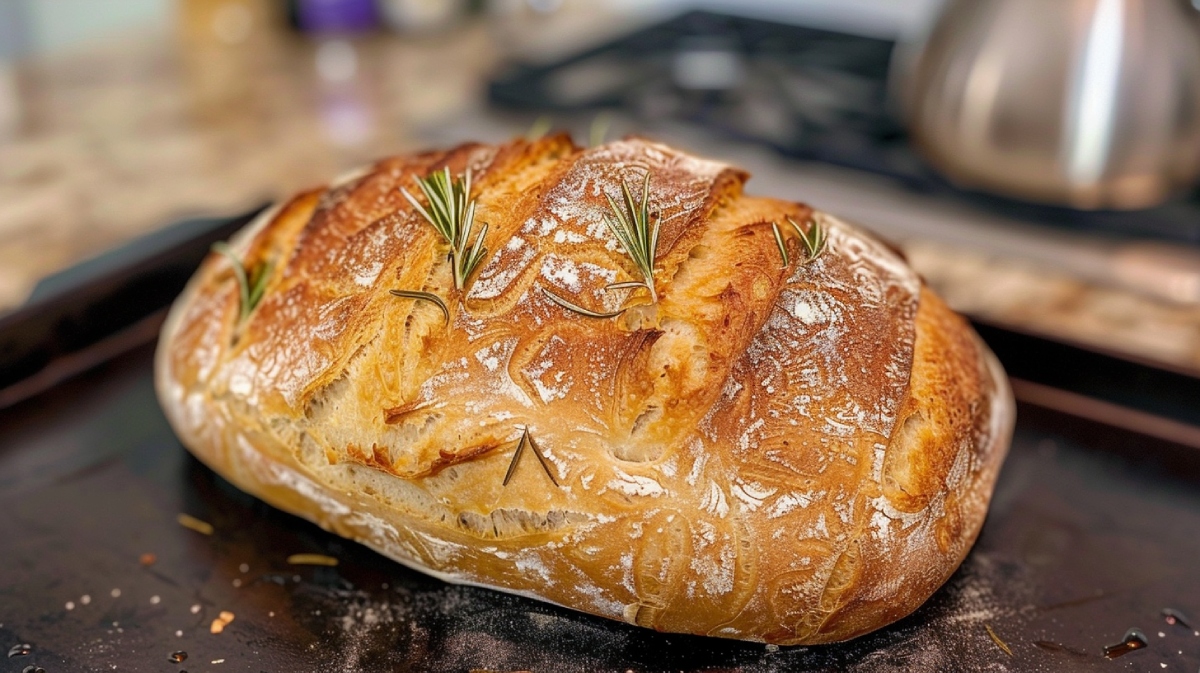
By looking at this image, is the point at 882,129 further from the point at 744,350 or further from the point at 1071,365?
the point at 744,350

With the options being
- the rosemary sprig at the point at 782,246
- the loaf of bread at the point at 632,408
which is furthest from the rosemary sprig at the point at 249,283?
the rosemary sprig at the point at 782,246

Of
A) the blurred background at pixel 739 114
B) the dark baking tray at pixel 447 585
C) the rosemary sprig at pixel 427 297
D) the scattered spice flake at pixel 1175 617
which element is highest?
the rosemary sprig at pixel 427 297

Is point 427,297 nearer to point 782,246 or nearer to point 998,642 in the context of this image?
point 782,246

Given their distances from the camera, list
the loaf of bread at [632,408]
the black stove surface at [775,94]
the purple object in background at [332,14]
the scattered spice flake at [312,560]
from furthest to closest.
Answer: the purple object in background at [332,14] < the black stove surface at [775,94] < the scattered spice flake at [312,560] < the loaf of bread at [632,408]

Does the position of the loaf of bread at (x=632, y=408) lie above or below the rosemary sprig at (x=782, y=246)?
below

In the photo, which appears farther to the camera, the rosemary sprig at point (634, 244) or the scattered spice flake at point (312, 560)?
the scattered spice flake at point (312, 560)

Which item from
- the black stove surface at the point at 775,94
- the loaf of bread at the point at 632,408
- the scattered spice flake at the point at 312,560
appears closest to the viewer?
the loaf of bread at the point at 632,408

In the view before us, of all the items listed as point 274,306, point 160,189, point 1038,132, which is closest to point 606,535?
point 274,306

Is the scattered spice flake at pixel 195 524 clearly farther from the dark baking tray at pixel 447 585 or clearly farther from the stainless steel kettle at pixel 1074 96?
the stainless steel kettle at pixel 1074 96

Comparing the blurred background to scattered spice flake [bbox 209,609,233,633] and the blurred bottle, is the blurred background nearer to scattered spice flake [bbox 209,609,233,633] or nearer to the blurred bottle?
the blurred bottle
